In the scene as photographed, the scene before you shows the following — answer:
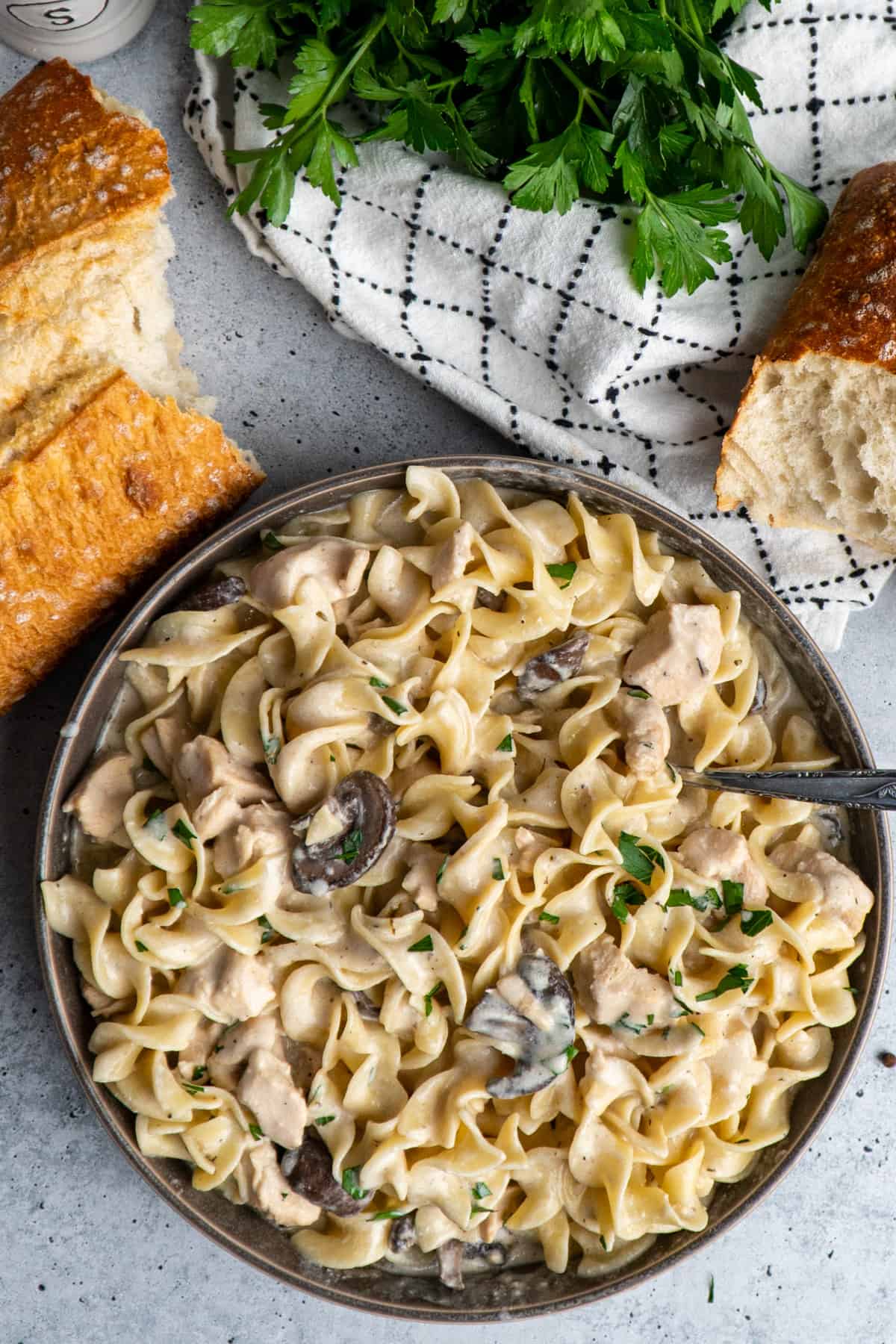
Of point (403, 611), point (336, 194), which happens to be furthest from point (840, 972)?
point (336, 194)

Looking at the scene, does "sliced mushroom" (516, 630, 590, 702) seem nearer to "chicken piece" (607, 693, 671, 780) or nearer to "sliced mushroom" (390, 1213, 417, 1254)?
"chicken piece" (607, 693, 671, 780)

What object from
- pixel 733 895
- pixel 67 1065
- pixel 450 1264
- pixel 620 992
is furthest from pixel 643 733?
pixel 67 1065

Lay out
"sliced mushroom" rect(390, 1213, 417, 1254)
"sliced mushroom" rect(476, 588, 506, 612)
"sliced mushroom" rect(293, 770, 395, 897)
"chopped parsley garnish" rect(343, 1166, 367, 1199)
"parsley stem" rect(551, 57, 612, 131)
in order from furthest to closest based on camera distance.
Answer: "sliced mushroom" rect(476, 588, 506, 612)
"sliced mushroom" rect(390, 1213, 417, 1254)
"chopped parsley garnish" rect(343, 1166, 367, 1199)
"sliced mushroom" rect(293, 770, 395, 897)
"parsley stem" rect(551, 57, 612, 131)

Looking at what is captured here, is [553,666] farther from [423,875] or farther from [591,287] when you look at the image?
[591,287]

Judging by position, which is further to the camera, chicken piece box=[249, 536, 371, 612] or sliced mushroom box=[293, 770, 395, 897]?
chicken piece box=[249, 536, 371, 612]

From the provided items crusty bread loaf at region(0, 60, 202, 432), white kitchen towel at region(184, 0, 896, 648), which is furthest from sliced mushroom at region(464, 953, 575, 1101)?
crusty bread loaf at region(0, 60, 202, 432)

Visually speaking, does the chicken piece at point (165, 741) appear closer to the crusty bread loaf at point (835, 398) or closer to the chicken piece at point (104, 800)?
the chicken piece at point (104, 800)
